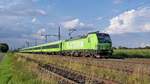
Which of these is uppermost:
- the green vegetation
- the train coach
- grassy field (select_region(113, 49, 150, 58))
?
the train coach

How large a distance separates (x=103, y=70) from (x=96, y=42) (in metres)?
21.8

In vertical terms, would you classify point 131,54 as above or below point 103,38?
below

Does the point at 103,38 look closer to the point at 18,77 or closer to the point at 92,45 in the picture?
the point at 92,45

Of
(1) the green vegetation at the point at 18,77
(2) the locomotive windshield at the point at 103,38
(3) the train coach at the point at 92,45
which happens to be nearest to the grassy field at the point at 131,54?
(3) the train coach at the point at 92,45

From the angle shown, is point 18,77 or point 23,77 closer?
point 23,77

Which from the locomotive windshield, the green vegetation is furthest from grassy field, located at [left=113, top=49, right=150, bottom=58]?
the green vegetation

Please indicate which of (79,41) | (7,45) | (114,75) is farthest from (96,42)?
(7,45)

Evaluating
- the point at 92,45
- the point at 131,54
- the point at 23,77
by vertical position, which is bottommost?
the point at 23,77

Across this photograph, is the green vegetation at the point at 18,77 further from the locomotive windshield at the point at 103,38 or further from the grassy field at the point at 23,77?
the locomotive windshield at the point at 103,38

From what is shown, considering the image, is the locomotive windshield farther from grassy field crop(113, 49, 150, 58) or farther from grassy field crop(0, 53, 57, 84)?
grassy field crop(0, 53, 57, 84)

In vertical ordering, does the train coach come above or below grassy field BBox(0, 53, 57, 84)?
above

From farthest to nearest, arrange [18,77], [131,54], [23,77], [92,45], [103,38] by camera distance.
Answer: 1. [131,54]
2. [92,45]
3. [103,38]
4. [18,77]
5. [23,77]

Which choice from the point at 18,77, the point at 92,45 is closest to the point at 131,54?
the point at 92,45

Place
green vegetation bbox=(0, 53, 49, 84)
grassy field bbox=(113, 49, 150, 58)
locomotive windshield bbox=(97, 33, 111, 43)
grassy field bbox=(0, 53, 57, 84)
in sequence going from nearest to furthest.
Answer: grassy field bbox=(0, 53, 57, 84) < green vegetation bbox=(0, 53, 49, 84) < locomotive windshield bbox=(97, 33, 111, 43) < grassy field bbox=(113, 49, 150, 58)
